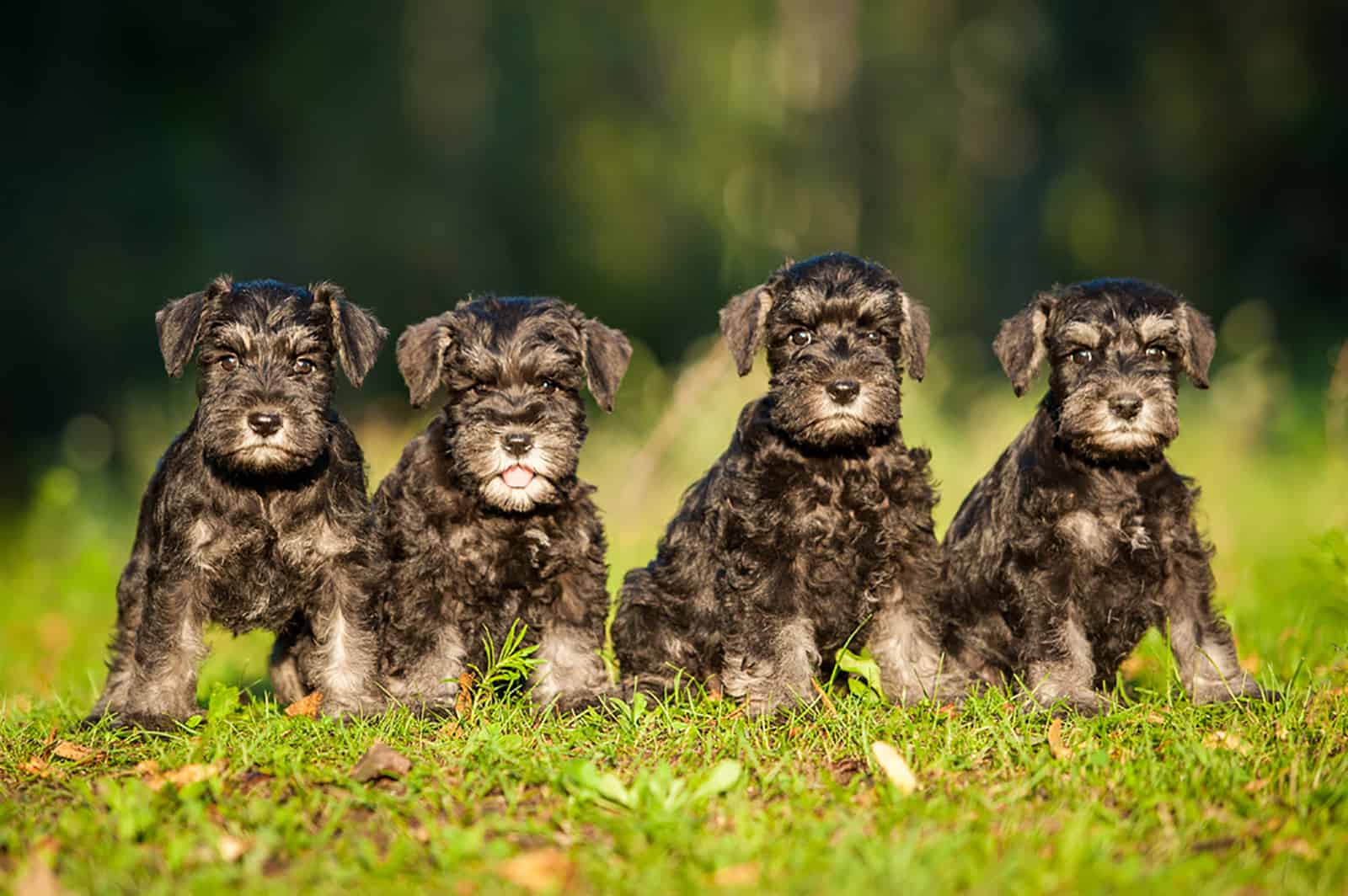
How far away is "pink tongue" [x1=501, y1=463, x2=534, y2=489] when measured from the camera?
5.77 meters

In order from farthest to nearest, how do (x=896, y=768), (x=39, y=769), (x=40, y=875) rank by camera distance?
(x=39, y=769), (x=896, y=768), (x=40, y=875)

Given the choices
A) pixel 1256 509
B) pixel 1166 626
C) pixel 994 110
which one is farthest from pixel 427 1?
pixel 1166 626

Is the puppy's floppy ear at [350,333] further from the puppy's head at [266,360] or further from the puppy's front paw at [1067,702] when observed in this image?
the puppy's front paw at [1067,702]

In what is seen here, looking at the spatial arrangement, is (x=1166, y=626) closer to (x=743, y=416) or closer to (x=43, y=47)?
(x=743, y=416)

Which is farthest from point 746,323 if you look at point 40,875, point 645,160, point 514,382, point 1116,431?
point 645,160

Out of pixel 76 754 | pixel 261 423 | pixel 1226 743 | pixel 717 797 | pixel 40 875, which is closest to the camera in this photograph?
pixel 40 875

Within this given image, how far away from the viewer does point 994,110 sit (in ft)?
73.7

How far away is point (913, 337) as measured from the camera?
6.09 m

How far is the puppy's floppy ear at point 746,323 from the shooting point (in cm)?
614

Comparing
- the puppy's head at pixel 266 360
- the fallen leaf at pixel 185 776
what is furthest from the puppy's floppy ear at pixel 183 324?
the fallen leaf at pixel 185 776

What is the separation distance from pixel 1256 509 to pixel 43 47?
52.8ft

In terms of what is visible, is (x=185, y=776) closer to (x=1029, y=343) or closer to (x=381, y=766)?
(x=381, y=766)

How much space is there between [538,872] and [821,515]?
8.01 feet

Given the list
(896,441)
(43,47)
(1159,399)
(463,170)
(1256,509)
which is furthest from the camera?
(463,170)
